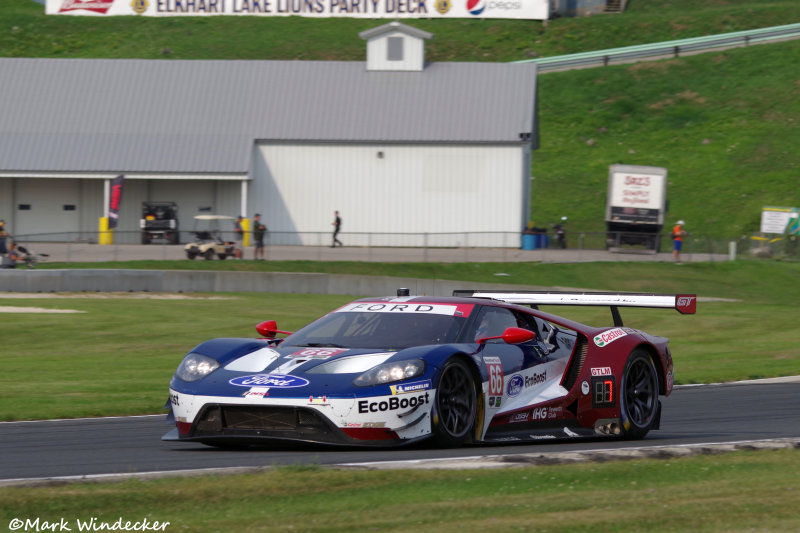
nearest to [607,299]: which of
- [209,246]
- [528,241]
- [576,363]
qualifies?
[576,363]

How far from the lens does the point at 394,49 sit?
55375 millimetres

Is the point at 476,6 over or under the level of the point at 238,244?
over

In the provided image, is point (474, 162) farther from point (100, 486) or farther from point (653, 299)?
point (100, 486)

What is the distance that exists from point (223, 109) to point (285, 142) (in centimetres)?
358

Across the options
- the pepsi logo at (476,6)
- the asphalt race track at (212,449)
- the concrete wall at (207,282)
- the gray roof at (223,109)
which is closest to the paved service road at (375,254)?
the concrete wall at (207,282)

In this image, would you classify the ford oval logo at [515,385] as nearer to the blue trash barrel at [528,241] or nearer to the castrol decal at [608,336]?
the castrol decal at [608,336]

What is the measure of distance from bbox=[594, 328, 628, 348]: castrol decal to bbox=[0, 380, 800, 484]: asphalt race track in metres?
0.84

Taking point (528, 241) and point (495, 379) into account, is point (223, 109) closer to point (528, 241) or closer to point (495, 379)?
point (528, 241)

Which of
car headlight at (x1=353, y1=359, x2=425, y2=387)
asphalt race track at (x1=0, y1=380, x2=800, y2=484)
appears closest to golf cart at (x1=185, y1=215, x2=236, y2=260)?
asphalt race track at (x1=0, y1=380, x2=800, y2=484)

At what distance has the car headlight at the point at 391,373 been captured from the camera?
855 centimetres

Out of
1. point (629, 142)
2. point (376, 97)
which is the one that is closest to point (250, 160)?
point (376, 97)

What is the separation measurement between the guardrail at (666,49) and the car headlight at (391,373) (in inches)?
2813

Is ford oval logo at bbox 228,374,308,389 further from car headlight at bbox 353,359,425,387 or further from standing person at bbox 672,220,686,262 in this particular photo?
standing person at bbox 672,220,686,262

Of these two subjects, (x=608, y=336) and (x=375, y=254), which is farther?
(x=375, y=254)
